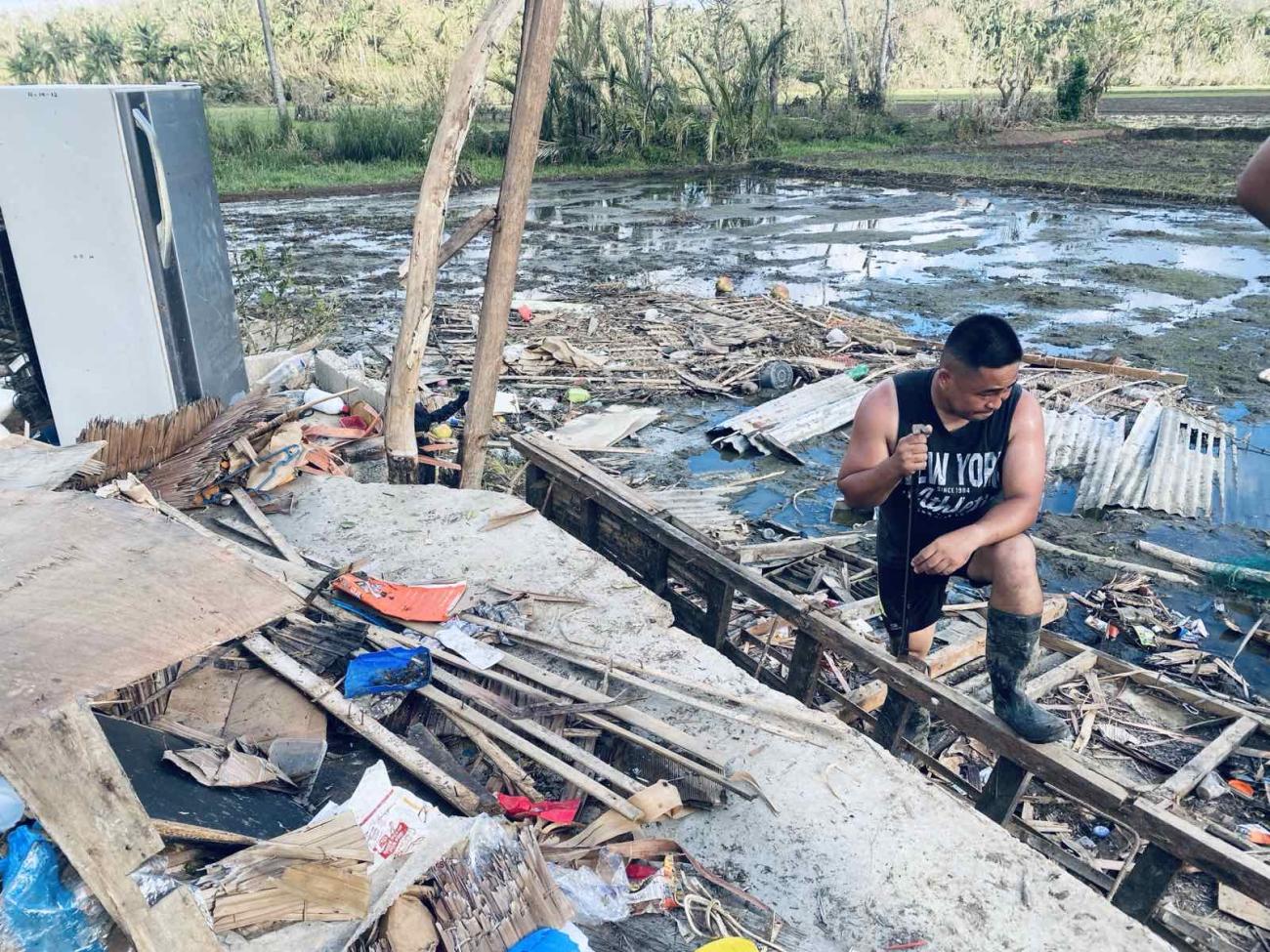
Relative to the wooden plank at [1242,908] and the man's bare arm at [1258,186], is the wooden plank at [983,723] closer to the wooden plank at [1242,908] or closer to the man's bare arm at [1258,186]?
the wooden plank at [1242,908]

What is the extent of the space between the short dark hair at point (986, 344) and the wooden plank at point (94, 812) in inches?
122

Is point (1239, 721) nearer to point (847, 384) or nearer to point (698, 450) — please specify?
point (698, 450)

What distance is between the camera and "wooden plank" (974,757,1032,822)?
136 inches

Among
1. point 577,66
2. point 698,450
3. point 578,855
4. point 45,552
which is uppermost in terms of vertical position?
point 577,66

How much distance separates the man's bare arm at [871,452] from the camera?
377cm

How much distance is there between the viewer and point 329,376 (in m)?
7.81

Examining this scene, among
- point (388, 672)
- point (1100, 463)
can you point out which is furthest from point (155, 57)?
point (388, 672)

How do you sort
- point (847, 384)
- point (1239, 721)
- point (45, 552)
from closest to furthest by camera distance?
point (45, 552) < point (1239, 721) < point (847, 384)

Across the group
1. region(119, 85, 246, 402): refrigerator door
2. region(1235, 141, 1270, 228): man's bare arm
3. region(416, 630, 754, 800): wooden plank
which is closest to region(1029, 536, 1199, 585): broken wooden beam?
region(416, 630, 754, 800): wooden plank

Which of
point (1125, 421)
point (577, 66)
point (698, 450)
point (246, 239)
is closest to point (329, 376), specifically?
point (698, 450)

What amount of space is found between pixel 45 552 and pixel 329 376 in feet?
19.3

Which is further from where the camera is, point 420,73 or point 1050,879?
point 420,73

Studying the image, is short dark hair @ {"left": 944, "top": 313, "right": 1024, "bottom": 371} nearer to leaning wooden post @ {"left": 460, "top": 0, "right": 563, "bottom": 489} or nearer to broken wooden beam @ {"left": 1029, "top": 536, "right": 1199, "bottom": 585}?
leaning wooden post @ {"left": 460, "top": 0, "right": 563, "bottom": 489}

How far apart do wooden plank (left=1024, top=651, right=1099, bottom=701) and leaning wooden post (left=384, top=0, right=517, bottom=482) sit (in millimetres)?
3965
